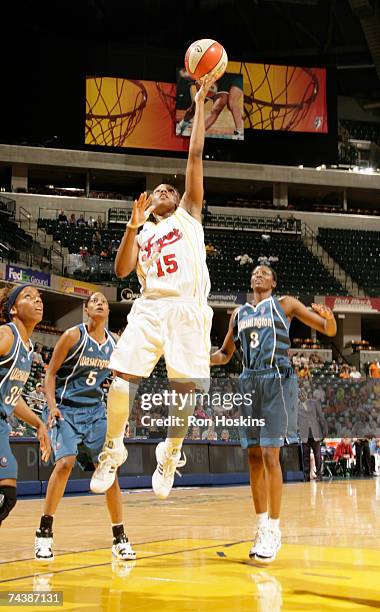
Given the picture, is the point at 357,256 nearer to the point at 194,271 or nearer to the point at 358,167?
the point at 358,167

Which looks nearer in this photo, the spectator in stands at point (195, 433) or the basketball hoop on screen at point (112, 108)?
the spectator in stands at point (195, 433)

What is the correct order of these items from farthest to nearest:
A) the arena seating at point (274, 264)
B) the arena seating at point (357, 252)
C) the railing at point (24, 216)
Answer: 1. the arena seating at point (357, 252)
2. the arena seating at point (274, 264)
3. the railing at point (24, 216)

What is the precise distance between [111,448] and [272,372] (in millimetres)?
1618

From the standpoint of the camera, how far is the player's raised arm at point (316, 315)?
588cm

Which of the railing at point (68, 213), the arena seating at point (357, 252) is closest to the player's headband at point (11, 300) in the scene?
the railing at point (68, 213)

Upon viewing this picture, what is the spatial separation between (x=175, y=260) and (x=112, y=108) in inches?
1147

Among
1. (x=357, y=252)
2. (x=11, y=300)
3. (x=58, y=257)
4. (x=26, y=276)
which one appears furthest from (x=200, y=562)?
(x=357, y=252)

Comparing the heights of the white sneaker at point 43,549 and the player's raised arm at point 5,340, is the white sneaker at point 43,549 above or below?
below

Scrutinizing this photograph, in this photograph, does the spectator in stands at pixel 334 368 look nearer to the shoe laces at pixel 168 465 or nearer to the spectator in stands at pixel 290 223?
the spectator in stands at pixel 290 223

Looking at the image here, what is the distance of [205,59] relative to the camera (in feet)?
17.2

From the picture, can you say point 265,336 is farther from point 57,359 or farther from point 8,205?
point 8,205

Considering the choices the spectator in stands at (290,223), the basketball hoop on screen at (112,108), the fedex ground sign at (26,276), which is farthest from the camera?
the spectator in stands at (290,223)

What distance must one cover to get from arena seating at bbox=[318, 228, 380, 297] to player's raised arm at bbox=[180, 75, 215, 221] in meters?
26.4

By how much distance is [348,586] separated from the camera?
4.88 metres
